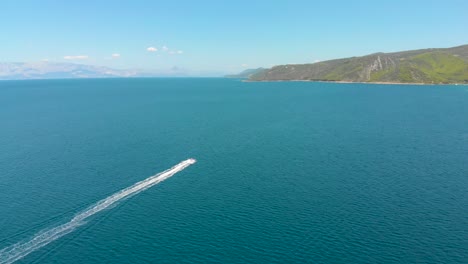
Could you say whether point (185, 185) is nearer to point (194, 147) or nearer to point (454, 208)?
point (194, 147)

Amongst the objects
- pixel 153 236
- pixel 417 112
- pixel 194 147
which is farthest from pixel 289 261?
pixel 417 112

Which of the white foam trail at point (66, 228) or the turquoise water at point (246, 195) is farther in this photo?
the turquoise water at point (246, 195)

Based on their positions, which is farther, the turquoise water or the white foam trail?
the turquoise water

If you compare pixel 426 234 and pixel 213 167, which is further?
pixel 213 167

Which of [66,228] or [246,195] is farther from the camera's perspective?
[246,195]
